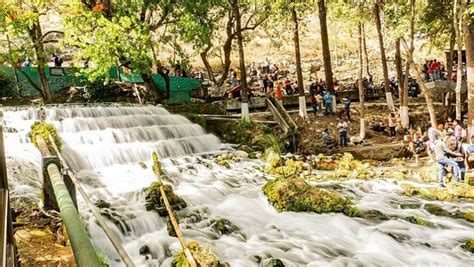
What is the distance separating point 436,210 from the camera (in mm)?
10242

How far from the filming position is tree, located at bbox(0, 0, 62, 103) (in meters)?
16.8

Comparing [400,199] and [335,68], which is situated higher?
[335,68]

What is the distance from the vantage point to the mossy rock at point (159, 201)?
930 centimetres

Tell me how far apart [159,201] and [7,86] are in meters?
16.7

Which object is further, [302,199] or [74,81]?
[74,81]

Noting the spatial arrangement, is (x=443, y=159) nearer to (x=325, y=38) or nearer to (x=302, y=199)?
(x=302, y=199)

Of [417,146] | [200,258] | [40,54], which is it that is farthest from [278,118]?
[200,258]

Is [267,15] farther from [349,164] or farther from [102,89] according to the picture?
[349,164]

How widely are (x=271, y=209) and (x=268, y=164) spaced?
443 centimetres

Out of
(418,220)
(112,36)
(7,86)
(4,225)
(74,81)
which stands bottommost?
(418,220)

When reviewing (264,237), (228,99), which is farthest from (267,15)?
(264,237)

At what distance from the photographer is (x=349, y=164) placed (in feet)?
48.9

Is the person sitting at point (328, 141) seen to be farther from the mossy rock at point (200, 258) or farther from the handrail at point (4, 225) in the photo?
the handrail at point (4, 225)

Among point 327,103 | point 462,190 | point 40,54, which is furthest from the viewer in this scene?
point 327,103
